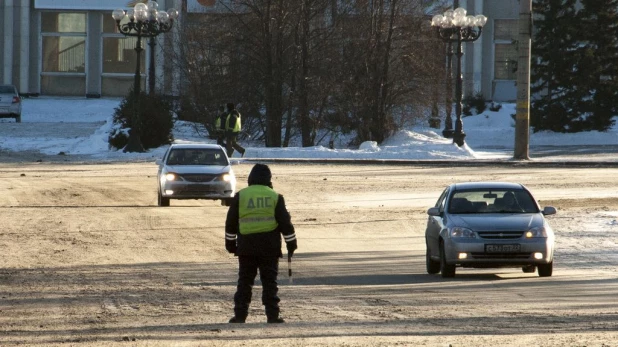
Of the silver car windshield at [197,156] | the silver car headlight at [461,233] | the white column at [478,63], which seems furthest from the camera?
the white column at [478,63]

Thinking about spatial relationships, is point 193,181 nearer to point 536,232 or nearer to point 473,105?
point 536,232

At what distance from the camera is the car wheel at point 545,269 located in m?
17.2

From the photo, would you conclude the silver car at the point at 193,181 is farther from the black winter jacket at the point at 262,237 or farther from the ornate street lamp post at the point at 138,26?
the ornate street lamp post at the point at 138,26

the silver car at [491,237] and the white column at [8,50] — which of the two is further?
the white column at [8,50]

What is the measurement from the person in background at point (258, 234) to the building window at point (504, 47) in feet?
221

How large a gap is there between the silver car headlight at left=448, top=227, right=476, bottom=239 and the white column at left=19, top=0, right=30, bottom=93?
204ft

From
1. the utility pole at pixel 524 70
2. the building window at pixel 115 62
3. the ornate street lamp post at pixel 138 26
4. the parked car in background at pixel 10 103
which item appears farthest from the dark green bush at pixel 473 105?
the ornate street lamp post at pixel 138 26

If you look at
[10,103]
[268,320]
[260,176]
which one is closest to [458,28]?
[10,103]

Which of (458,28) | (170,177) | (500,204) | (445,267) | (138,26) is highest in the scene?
(458,28)

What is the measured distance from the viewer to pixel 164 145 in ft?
162

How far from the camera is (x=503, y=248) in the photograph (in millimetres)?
17000

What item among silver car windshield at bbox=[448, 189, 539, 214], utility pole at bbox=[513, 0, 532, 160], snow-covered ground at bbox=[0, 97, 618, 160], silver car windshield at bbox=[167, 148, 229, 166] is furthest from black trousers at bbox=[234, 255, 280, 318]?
snow-covered ground at bbox=[0, 97, 618, 160]

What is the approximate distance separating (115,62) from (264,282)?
2648 inches

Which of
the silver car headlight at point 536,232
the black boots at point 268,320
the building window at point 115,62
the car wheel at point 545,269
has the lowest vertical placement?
the car wheel at point 545,269
